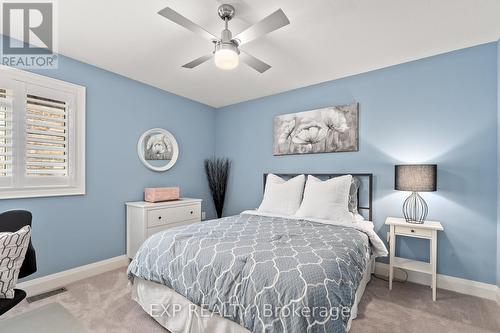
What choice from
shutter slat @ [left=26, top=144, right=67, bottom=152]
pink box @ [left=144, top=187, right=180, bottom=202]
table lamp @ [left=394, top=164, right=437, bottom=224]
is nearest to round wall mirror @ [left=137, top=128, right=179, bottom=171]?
pink box @ [left=144, top=187, right=180, bottom=202]

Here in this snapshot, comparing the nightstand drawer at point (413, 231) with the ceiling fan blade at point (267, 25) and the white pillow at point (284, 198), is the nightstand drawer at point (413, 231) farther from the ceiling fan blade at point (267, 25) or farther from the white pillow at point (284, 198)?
the ceiling fan blade at point (267, 25)

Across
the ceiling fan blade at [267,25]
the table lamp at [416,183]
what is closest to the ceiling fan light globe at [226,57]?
the ceiling fan blade at [267,25]

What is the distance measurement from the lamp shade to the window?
3.54m

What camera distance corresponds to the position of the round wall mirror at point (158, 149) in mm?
3396

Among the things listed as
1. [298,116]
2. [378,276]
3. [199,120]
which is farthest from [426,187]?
[199,120]

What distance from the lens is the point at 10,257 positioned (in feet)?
4.63

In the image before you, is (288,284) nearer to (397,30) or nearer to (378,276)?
(378,276)

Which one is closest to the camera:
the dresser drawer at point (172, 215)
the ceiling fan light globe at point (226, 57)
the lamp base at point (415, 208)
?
the ceiling fan light globe at point (226, 57)

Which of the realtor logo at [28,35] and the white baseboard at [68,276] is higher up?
the realtor logo at [28,35]

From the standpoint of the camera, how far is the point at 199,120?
14.1 ft

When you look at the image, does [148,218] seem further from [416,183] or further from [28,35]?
[416,183]

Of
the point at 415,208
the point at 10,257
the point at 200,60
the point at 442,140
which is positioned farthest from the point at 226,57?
the point at 415,208

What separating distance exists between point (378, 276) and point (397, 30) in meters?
2.61

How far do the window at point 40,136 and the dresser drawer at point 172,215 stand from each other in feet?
2.83
